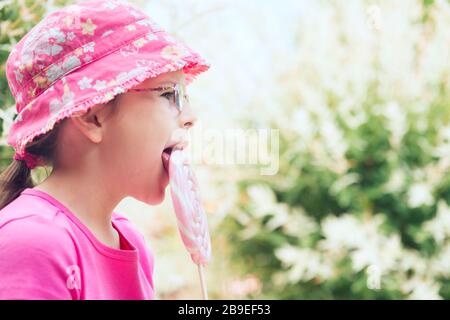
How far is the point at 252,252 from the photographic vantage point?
8.38 feet

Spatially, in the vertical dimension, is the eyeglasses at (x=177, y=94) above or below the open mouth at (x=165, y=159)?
above

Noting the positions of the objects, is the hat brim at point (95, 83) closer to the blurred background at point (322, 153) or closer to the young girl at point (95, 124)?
the young girl at point (95, 124)

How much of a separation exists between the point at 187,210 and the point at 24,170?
13.0 inches

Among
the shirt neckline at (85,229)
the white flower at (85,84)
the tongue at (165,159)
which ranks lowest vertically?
the shirt neckline at (85,229)

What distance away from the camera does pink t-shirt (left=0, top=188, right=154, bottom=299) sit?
0.91 metres

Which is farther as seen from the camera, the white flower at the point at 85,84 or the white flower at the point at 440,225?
the white flower at the point at 440,225

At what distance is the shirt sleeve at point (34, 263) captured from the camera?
0.91 meters

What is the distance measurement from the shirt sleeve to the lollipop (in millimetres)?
188

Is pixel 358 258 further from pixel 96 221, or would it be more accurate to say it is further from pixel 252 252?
pixel 96 221

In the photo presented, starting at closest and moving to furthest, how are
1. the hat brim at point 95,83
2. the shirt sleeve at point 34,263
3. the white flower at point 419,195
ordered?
1. the shirt sleeve at point 34,263
2. the hat brim at point 95,83
3. the white flower at point 419,195

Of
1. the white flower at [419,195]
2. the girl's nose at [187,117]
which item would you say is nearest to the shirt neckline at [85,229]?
the girl's nose at [187,117]

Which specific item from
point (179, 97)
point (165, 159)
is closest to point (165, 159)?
point (165, 159)

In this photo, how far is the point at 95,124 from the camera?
110 cm

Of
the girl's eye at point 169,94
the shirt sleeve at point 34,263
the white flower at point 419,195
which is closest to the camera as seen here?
the shirt sleeve at point 34,263
